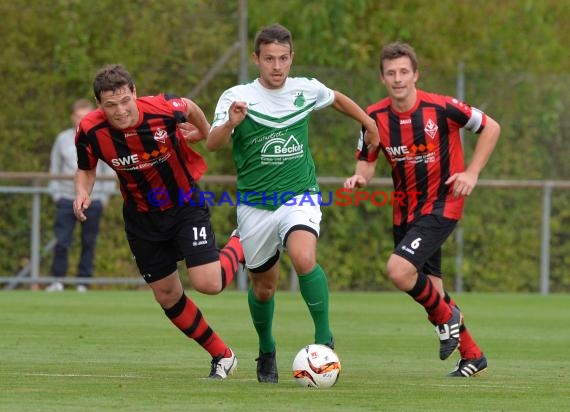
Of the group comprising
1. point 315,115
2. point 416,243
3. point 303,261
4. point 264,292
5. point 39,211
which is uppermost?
point 303,261

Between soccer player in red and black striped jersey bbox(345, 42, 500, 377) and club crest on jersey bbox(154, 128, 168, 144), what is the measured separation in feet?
4.00

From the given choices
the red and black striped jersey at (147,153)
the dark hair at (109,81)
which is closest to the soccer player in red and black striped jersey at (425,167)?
the red and black striped jersey at (147,153)

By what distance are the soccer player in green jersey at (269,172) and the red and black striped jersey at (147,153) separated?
41cm

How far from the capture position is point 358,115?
9055 mm

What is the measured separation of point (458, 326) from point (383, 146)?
1284 millimetres

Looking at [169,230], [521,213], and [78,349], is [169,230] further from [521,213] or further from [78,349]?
[521,213]

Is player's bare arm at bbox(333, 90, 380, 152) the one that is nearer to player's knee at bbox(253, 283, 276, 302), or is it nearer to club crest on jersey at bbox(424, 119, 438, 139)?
club crest on jersey at bbox(424, 119, 438, 139)

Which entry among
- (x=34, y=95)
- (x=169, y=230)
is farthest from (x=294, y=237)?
(x=34, y=95)

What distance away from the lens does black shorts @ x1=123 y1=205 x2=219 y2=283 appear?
351 inches

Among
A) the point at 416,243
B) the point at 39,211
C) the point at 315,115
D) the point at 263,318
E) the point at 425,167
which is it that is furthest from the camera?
the point at 315,115

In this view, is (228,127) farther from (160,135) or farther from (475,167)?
(475,167)

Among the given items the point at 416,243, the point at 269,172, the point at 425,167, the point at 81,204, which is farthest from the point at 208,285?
the point at 425,167

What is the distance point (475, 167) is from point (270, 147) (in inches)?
55.2

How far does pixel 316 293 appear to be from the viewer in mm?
8359
